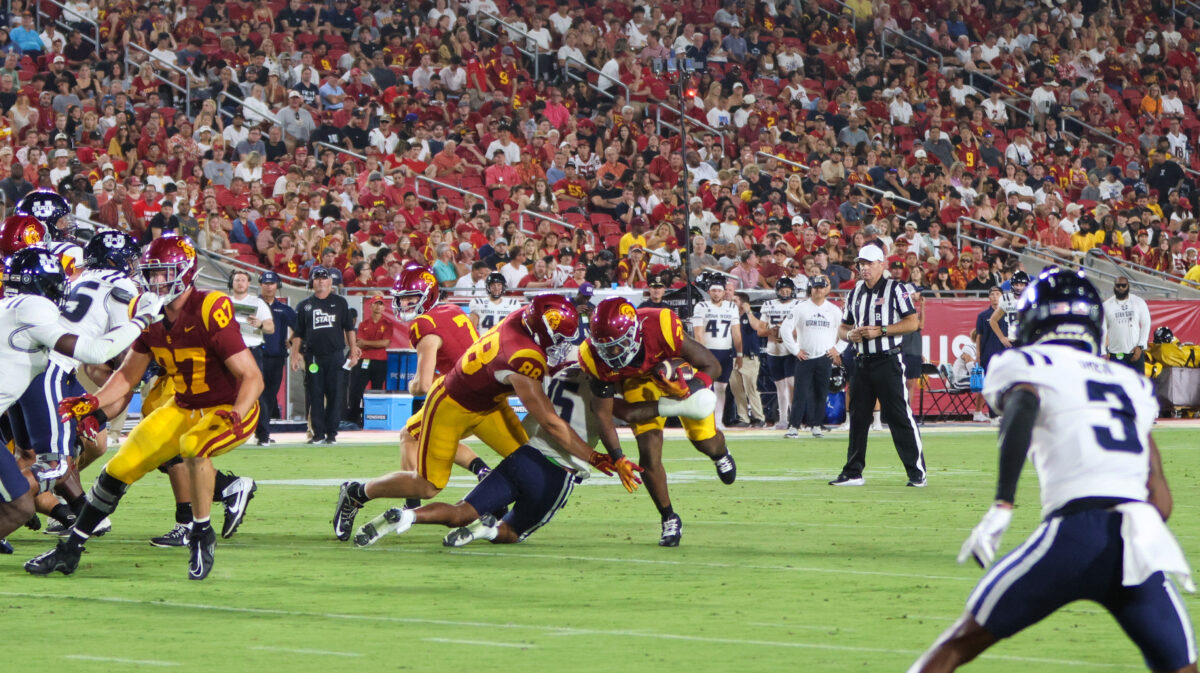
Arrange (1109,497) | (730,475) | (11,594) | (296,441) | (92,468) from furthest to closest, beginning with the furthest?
(296,441), (92,468), (730,475), (11,594), (1109,497)

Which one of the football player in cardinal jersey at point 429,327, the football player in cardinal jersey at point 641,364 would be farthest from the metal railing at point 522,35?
the football player in cardinal jersey at point 641,364

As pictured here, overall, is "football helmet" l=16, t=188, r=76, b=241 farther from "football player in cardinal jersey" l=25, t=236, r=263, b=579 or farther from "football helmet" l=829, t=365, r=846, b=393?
"football helmet" l=829, t=365, r=846, b=393

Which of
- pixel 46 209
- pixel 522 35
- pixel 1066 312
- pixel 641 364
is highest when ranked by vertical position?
pixel 522 35

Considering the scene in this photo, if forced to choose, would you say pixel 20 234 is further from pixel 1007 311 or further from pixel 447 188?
pixel 1007 311

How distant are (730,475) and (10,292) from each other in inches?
169

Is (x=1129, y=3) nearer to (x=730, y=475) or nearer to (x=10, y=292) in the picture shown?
(x=730, y=475)

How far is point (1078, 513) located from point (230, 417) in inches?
186

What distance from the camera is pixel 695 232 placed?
78.0 ft

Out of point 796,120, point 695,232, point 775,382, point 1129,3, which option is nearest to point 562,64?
point 796,120

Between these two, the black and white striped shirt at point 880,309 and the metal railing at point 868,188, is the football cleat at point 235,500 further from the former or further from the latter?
the metal railing at point 868,188

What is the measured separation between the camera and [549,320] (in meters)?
9.44

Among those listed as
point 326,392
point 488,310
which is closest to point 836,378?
point 488,310

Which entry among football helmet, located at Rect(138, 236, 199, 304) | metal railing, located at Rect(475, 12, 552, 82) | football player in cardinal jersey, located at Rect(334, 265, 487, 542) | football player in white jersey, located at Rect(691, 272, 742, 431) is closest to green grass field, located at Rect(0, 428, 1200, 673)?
football player in cardinal jersey, located at Rect(334, 265, 487, 542)

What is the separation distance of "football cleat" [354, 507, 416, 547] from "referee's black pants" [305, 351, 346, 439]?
30.8 feet
